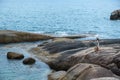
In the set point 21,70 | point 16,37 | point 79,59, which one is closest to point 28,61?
point 21,70

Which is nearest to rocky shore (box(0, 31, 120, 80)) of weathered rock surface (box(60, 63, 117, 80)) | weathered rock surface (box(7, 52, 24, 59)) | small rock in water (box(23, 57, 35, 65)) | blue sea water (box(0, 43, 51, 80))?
weathered rock surface (box(60, 63, 117, 80))

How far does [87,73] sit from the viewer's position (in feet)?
98.0

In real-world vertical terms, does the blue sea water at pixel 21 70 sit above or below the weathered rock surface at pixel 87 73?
below

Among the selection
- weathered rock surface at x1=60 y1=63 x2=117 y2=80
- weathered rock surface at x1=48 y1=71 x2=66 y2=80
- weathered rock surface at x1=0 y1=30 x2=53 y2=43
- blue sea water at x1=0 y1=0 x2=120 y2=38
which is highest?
weathered rock surface at x1=60 y1=63 x2=117 y2=80

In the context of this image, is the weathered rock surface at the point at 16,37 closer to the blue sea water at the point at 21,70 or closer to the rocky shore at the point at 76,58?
the rocky shore at the point at 76,58

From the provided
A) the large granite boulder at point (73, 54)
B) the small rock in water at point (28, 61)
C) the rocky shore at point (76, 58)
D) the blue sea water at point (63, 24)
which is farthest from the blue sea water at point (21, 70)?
the blue sea water at point (63, 24)

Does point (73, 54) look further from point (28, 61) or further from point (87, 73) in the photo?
point (87, 73)

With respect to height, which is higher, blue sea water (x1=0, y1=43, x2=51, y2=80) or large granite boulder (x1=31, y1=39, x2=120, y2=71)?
large granite boulder (x1=31, y1=39, x2=120, y2=71)

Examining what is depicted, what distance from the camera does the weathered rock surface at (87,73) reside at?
2931cm

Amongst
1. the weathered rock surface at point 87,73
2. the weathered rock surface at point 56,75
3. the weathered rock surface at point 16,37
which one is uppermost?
the weathered rock surface at point 87,73

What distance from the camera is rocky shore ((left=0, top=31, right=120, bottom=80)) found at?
99.1 feet

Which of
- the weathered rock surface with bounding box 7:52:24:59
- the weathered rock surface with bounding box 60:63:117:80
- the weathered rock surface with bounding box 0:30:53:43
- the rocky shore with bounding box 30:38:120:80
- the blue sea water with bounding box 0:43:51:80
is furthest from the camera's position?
the weathered rock surface with bounding box 0:30:53:43

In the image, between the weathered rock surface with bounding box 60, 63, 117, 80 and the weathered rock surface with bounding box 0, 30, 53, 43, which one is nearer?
the weathered rock surface with bounding box 60, 63, 117, 80

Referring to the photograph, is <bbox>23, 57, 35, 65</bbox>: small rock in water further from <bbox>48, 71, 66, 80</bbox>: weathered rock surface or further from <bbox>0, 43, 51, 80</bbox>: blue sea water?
<bbox>48, 71, 66, 80</bbox>: weathered rock surface
